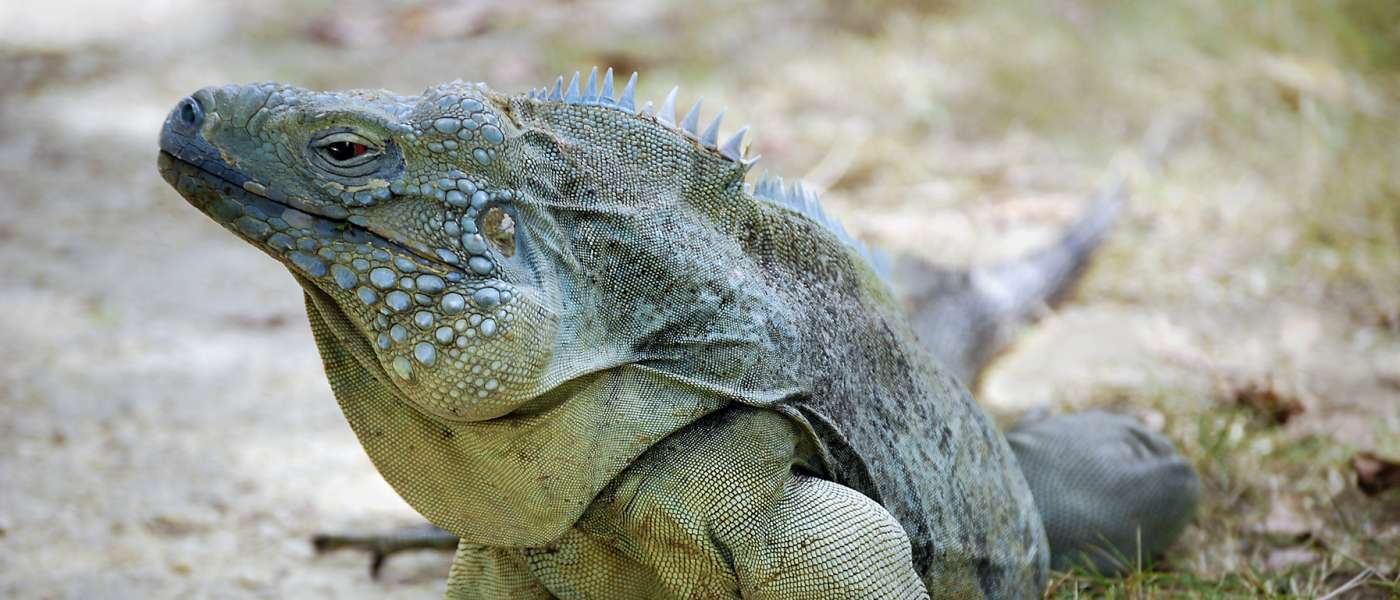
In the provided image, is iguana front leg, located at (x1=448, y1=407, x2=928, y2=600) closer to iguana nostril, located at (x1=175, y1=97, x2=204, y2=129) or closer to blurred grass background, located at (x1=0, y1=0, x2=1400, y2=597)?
iguana nostril, located at (x1=175, y1=97, x2=204, y2=129)

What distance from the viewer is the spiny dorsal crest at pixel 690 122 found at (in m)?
2.56

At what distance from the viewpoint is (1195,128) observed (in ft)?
26.4

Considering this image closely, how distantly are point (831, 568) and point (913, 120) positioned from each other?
20.2 ft

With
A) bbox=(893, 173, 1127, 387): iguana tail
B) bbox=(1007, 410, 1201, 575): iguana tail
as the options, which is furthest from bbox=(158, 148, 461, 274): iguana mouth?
bbox=(893, 173, 1127, 387): iguana tail

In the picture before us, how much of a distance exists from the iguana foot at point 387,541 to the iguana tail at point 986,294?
5.68 ft

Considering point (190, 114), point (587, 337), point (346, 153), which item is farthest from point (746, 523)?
point (190, 114)

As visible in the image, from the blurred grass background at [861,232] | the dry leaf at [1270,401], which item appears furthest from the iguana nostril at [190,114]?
the dry leaf at [1270,401]

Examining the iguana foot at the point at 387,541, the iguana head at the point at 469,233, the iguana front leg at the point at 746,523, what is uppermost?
the iguana head at the point at 469,233

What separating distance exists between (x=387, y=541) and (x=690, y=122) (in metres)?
1.84

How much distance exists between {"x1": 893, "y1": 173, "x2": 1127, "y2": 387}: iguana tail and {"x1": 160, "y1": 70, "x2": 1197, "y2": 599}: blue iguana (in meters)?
1.72

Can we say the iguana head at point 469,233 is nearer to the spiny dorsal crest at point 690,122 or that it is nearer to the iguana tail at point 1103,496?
the spiny dorsal crest at point 690,122

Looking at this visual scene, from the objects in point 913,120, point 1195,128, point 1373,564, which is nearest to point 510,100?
point 1373,564

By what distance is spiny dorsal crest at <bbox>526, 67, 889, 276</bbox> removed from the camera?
2.56 m

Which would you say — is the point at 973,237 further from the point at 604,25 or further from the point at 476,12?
the point at 476,12
